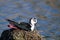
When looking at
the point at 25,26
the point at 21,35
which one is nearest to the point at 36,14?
the point at 25,26

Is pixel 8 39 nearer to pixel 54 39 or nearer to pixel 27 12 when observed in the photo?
pixel 54 39

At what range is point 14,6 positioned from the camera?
16.6 metres

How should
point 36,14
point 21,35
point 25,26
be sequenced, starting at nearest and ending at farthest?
point 21,35 < point 25,26 < point 36,14

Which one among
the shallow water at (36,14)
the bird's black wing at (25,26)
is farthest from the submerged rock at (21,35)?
the shallow water at (36,14)

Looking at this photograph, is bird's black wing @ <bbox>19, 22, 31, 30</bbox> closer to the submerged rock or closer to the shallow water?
the submerged rock

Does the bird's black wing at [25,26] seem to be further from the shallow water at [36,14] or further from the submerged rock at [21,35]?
the shallow water at [36,14]

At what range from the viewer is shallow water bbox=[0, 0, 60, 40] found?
13.3 m

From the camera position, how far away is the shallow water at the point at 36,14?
13.3 meters

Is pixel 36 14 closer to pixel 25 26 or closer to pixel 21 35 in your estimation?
pixel 25 26

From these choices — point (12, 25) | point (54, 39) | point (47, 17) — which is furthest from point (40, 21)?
point (12, 25)

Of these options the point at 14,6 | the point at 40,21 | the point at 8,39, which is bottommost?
the point at 8,39

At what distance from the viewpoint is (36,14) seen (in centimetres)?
1544

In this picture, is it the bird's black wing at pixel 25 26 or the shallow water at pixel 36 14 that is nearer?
the bird's black wing at pixel 25 26

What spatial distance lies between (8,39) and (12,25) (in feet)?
1.44
